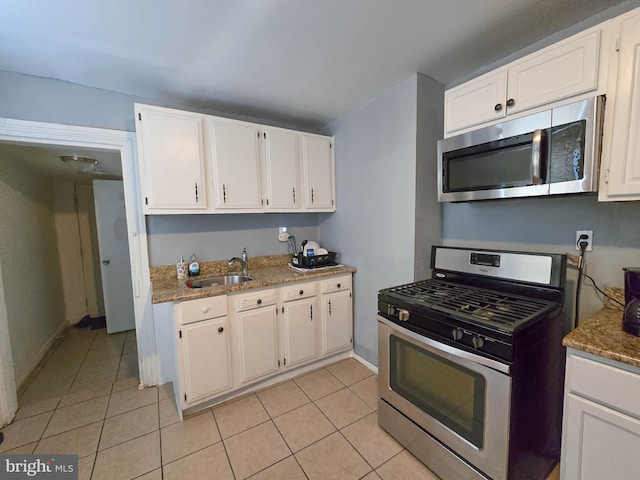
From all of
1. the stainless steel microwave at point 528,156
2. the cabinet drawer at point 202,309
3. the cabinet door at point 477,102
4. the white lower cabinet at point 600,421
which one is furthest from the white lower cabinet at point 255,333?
the white lower cabinet at point 600,421

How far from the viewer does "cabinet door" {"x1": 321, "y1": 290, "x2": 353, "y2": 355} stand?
2.43 m

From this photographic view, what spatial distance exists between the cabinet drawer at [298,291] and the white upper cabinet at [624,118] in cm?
187

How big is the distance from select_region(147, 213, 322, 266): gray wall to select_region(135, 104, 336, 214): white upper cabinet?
34 cm

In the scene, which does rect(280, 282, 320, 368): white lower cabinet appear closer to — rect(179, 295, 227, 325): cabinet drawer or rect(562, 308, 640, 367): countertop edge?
rect(179, 295, 227, 325): cabinet drawer

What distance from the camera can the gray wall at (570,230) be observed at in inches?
52.0

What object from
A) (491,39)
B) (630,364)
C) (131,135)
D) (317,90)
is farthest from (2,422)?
(491,39)

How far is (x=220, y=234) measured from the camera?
8.34 feet

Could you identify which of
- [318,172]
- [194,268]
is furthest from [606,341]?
[194,268]

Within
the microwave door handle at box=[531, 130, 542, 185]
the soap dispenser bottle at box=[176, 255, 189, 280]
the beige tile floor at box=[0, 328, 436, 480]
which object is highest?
the microwave door handle at box=[531, 130, 542, 185]

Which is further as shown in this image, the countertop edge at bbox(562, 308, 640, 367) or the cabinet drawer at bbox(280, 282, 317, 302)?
the cabinet drawer at bbox(280, 282, 317, 302)

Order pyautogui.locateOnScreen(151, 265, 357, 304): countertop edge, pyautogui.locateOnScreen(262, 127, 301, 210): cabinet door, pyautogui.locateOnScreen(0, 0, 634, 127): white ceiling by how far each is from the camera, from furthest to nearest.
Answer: pyautogui.locateOnScreen(262, 127, 301, 210): cabinet door, pyautogui.locateOnScreen(151, 265, 357, 304): countertop edge, pyautogui.locateOnScreen(0, 0, 634, 127): white ceiling

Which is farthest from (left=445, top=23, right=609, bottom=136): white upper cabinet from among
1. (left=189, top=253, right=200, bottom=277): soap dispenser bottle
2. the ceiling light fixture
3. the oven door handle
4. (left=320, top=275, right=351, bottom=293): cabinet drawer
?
the ceiling light fixture

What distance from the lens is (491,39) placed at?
1543mm

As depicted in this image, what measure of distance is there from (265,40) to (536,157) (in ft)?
5.02
